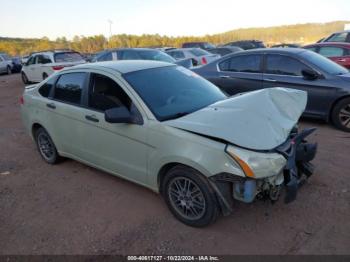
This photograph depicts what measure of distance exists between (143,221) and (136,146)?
2.71 feet

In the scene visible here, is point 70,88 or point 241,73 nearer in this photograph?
point 70,88

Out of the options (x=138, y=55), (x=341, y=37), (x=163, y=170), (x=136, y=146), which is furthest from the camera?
(x=341, y=37)

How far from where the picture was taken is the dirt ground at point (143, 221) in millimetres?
3080

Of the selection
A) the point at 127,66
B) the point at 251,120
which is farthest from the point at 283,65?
the point at 251,120

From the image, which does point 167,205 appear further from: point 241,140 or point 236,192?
point 241,140

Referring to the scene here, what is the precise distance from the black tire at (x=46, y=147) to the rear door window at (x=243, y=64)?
432cm

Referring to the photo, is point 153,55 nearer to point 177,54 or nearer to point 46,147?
point 177,54

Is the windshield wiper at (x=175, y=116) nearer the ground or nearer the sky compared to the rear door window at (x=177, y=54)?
nearer the ground

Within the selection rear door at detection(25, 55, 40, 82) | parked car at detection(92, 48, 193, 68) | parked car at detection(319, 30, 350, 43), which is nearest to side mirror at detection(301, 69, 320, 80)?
parked car at detection(92, 48, 193, 68)

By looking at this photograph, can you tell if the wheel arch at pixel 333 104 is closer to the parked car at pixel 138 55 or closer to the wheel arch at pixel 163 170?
the wheel arch at pixel 163 170

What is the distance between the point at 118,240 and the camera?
323 cm

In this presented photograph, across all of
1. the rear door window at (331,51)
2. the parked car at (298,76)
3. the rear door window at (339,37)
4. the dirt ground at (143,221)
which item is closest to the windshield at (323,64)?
the parked car at (298,76)

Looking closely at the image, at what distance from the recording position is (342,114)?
240 inches

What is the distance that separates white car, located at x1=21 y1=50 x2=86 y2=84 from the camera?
13.7m
